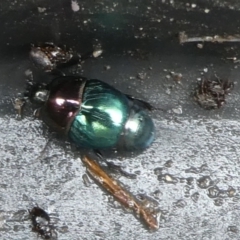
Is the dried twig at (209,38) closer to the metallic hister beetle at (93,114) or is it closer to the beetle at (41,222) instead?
the metallic hister beetle at (93,114)

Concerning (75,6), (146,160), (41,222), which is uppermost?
Result: (75,6)

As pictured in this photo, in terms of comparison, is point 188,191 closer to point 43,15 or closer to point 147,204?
point 147,204

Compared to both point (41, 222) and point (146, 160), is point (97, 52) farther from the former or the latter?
point (41, 222)

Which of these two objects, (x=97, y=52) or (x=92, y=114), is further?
(x=97, y=52)

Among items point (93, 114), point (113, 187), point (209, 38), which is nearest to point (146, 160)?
point (113, 187)

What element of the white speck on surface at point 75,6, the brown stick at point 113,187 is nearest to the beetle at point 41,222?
the brown stick at point 113,187

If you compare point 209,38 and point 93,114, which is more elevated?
point 209,38

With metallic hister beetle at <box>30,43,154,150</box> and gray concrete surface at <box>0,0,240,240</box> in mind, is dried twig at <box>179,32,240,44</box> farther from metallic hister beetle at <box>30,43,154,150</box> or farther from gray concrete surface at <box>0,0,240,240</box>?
metallic hister beetle at <box>30,43,154,150</box>
